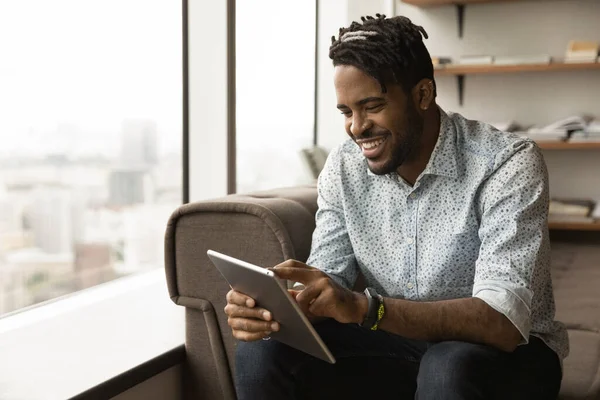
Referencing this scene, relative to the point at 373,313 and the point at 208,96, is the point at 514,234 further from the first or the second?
the point at 208,96

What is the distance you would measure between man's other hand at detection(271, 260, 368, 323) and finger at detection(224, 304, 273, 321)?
75 mm

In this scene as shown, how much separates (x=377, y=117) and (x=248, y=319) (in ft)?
1.68

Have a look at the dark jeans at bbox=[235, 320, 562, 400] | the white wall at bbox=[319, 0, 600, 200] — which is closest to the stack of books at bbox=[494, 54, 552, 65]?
the white wall at bbox=[319, 0, 600, 200]

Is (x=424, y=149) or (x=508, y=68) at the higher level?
(x=508, y=68)

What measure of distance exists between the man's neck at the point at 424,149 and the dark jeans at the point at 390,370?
1.15 ft

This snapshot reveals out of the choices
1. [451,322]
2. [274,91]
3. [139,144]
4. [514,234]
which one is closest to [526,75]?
[274,91]

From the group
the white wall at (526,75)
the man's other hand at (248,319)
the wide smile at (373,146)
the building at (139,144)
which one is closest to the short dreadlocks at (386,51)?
the wide smile at (373,146)

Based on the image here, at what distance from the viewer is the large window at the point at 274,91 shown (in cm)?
314

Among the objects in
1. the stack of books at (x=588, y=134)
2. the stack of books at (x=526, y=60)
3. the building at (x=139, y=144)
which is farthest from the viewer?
the stack of books at (x=526, y=60)

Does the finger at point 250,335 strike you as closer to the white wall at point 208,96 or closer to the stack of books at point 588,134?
the white wall at point 208,96

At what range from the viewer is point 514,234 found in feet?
5.02

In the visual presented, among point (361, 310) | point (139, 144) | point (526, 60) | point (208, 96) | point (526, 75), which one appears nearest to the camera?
point (361, 310)

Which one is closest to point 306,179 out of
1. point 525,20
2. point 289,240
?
point 525,20

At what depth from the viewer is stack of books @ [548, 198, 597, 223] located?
381 centimetres
